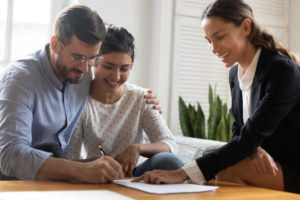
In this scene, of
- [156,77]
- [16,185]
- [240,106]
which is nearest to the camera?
[16,185]

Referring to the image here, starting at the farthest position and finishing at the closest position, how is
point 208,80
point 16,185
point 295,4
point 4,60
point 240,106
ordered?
point 295,4 < point 208,80 < point 4,60 < point 240,106 < point 16,185

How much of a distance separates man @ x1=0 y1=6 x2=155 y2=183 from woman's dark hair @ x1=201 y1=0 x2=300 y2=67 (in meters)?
0.49

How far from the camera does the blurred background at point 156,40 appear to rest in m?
3.24

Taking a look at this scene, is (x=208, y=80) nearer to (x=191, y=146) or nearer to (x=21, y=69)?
(x=191, y=146)

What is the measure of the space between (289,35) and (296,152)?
287 cm

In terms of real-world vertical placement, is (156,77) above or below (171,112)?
above

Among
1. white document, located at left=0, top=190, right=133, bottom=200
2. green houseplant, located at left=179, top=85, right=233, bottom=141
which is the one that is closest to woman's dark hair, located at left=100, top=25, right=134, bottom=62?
white document, located at left=0, top=190, right=133, bottom=200

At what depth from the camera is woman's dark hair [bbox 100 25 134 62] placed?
181 cm

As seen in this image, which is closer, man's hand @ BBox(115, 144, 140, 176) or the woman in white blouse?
man's hand @ BBox(115, 144, 140, 176)

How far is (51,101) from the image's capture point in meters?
1.62

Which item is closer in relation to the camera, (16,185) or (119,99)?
(16,185)

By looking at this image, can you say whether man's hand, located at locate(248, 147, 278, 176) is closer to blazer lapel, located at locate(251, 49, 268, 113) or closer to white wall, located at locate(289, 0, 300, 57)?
blazer lapel, located at locate(251, 49, 268, 113)

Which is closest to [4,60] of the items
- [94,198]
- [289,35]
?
[94,198]

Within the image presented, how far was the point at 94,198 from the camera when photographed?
99cm
